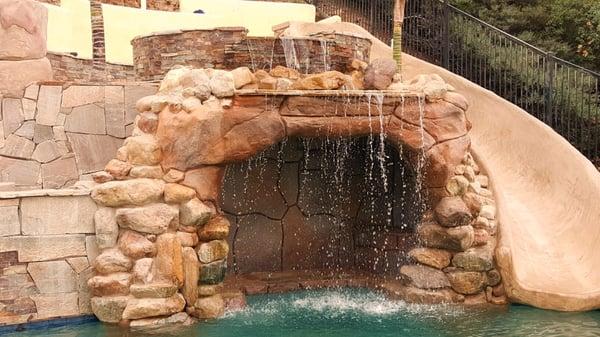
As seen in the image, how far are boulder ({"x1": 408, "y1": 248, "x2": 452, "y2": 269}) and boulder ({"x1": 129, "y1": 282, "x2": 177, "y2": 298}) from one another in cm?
314

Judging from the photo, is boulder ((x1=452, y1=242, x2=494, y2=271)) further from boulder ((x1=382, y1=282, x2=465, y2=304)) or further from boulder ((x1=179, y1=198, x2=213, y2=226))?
boulder ((x1=179, y1=198, x2=213, y2=226))

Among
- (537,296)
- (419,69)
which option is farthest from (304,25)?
(537,296)

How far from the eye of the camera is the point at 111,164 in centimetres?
734

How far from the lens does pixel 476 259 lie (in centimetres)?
818

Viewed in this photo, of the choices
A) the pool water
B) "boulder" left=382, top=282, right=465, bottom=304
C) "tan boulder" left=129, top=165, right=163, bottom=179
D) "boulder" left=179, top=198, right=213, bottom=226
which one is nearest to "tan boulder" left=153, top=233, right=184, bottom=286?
"boulder" left=179, top=198, right=213, bottom=226

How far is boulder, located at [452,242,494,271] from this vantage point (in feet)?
26.8

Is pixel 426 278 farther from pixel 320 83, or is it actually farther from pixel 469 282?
pixel 320 83

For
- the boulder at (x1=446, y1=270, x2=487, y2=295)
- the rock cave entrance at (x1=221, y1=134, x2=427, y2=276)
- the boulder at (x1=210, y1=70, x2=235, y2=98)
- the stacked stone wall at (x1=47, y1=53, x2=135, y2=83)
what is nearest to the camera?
the boulder at (x1=210, y1=70, x2=235, y2=98)

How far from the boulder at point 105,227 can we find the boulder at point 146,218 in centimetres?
9

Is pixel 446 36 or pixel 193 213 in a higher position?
pixel 446 36

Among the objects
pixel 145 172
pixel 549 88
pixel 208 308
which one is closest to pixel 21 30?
pixel 145 172

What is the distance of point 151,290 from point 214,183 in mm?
1330

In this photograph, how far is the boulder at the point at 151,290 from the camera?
6.96 metres

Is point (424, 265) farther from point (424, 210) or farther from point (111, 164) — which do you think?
point (111, 164)
